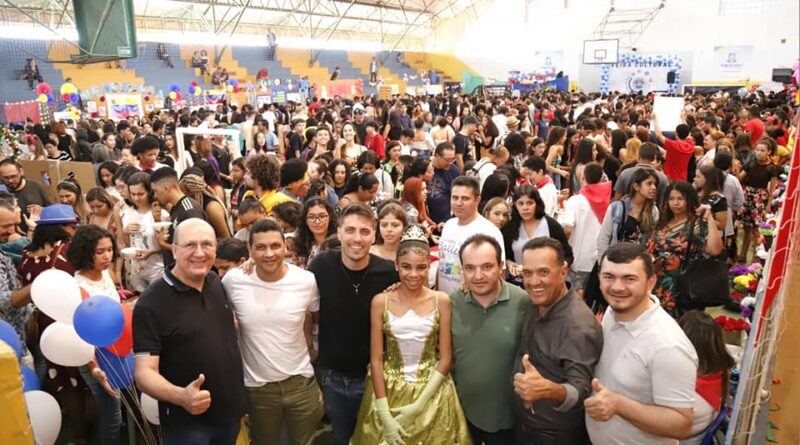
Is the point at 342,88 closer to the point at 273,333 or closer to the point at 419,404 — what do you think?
the point at 273,333

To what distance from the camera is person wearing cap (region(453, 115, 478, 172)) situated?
6.37 m

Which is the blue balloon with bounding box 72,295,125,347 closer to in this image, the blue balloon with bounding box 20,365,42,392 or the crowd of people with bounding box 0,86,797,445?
the crowd of people with bounding box 0,86,797,445

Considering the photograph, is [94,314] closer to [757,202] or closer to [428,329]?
[428,329]

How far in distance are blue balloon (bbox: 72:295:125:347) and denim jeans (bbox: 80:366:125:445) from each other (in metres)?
0.56

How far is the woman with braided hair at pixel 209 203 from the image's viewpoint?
3516 millimetres

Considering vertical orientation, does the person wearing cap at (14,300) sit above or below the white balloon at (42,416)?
above

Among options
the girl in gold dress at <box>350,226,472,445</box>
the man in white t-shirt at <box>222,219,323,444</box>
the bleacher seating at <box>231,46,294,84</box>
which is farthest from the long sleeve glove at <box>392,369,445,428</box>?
the bleacher seating at <box>231,46,294,84</box>

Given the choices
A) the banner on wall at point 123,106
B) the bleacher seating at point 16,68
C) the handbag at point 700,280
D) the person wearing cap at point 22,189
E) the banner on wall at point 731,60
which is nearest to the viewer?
the handbag at point 700,280

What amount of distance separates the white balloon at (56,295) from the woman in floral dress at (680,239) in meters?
2.96

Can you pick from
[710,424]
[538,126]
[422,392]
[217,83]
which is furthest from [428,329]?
[217,83]

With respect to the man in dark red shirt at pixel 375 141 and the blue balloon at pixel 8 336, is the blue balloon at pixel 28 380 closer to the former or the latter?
the blue balloon at pixel 8 336

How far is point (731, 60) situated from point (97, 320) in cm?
2335

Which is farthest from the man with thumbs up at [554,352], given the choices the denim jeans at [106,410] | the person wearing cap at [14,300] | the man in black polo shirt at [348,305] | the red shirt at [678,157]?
the red shirt at [678,157]

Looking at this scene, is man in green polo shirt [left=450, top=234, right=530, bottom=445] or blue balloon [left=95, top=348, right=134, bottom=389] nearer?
man in green polo shirt [left=450, top=234, right=530, bottom=445]
